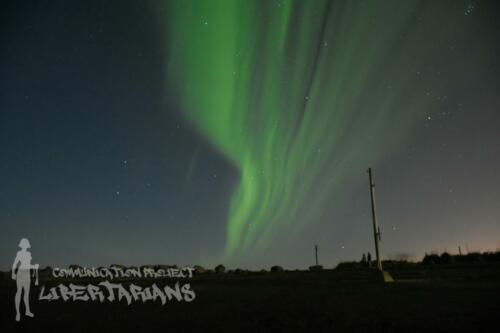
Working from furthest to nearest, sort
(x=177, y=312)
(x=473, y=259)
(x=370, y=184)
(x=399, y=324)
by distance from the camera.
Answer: (x=473, y=259)
(x=370, y=184)
(x=177, y=312)
(x=399, y=324)

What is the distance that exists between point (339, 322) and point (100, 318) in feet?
23.6

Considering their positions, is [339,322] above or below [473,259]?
below

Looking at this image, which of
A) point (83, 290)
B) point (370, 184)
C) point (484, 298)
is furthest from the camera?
point (370, 184)

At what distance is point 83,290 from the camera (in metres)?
24.0

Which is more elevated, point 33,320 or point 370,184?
point 370,184

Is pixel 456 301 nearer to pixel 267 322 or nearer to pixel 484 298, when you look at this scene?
pixel 484 298

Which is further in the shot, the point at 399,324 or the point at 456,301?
the point at 456,301

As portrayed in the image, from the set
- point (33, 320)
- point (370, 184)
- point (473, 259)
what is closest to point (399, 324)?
point (33, 320)

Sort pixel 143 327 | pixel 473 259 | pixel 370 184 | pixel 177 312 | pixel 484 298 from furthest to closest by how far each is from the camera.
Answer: pixel 473 259, pixel 370 184, pixel 484 298, pixel 177 312, pixel 143 327

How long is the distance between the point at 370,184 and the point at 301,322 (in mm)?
20310

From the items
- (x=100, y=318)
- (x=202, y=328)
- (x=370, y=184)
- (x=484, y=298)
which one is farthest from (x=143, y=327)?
(x=370, y=184)

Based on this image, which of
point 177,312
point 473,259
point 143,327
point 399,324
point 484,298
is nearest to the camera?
point 399,324

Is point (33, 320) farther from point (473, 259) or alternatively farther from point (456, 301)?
point (473, 259)

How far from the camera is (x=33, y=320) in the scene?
1184 cm
